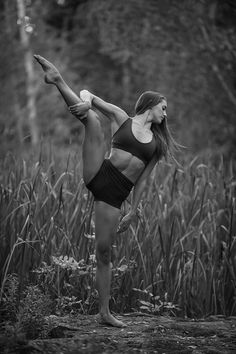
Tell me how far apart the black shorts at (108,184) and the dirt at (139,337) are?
28.2 inches

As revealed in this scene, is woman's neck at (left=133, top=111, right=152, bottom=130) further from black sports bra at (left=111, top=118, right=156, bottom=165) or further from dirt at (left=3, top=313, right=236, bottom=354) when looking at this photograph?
dirt at (left=3, top=313, right=236, bottom=354)

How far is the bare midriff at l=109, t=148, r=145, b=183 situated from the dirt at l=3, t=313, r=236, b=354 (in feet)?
2.85

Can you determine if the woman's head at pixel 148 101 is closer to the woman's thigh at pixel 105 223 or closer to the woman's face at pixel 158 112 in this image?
the woman's face at pixel 158 112

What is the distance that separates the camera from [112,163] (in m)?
3.32

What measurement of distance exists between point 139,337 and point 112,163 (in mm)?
968

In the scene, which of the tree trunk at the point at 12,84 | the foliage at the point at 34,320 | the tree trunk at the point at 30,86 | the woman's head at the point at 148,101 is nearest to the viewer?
the foliage at the point at 34,320

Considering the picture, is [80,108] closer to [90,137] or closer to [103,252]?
[90,137]

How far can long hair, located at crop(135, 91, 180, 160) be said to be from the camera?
3.46 meters

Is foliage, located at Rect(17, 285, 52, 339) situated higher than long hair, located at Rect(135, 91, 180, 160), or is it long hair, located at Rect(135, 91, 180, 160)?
long hair, located at Rect(135, 91, 180, 160)

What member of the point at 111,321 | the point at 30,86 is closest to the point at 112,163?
the point at 111,321

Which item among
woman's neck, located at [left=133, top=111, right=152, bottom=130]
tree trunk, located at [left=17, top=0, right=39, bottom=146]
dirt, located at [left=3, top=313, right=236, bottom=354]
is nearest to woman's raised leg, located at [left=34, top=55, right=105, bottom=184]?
woman's neck, located at [left=133, top=111, right=152, bottom=130]

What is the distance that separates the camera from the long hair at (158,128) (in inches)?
136

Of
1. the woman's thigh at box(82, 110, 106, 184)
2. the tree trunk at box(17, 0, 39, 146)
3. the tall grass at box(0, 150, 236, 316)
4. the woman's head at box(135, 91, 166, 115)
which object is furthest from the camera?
the tree trunk at box(17, 0, 39, 146)

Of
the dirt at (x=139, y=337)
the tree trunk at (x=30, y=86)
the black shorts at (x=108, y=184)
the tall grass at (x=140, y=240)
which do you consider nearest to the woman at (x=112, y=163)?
the black shorts at (x=108, y=184)
